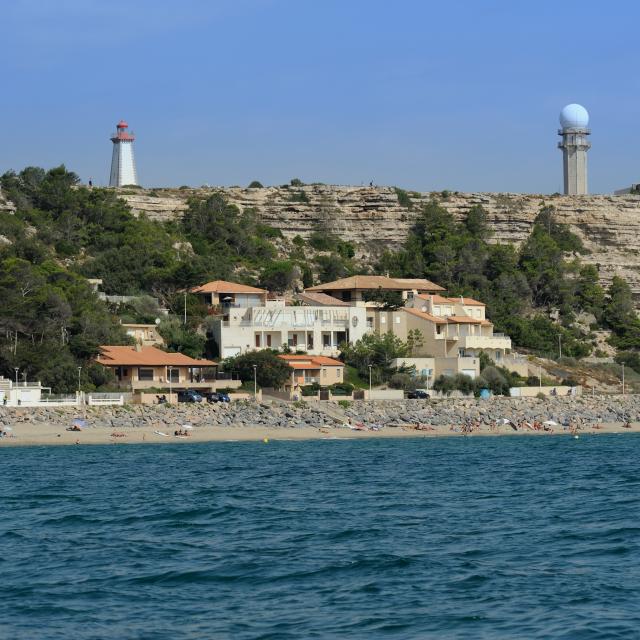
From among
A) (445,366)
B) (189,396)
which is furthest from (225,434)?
(445,366)

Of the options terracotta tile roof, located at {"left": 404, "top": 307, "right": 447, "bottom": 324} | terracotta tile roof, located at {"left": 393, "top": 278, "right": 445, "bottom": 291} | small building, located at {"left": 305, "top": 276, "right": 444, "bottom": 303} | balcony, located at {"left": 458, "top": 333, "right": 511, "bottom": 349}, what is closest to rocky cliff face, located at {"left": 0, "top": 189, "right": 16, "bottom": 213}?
small building, located at {"left": 305, "top": 276, "right": 444, "bottom": 303}

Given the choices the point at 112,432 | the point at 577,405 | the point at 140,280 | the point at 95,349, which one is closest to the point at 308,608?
the point at 112,432

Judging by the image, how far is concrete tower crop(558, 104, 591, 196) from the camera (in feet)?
372

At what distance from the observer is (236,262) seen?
9594 centimetres

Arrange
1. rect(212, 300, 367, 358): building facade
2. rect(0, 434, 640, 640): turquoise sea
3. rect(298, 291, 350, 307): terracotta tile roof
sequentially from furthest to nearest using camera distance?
rect(298, 291, 350, 307): terracotta tile roof → rect(212, 300, 367, 358): building facade → rect(0, 434, 640, 640): turquoise sea

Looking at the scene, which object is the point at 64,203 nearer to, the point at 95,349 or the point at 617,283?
the point at 95,349

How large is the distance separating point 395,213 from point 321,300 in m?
32.8

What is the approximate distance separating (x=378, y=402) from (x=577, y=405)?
38.6ft

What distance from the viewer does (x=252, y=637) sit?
1819 cm

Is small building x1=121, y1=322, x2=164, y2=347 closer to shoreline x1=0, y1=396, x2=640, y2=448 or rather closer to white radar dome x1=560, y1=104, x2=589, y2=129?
shoreline x1=0, y1=396, x2=640, y2=448

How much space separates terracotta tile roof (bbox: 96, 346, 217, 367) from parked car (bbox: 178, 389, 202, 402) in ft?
7.90

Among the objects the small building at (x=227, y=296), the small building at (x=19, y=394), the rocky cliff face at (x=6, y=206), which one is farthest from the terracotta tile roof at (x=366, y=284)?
the small building at (x=19, y=394)

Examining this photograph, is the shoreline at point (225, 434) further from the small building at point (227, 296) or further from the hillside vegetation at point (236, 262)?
the small building at point (227, 296)

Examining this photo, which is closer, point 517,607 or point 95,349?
point 517,607
